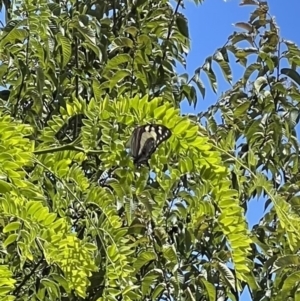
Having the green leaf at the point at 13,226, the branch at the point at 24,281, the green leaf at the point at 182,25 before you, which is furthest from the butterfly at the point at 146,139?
the green leaf at the point at 182,25

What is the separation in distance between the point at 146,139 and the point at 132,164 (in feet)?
0.27

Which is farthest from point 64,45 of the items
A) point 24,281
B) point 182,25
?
point 24,281

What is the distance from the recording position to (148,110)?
2.52ft

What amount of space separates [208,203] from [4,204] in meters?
0.30

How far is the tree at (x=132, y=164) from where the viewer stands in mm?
797

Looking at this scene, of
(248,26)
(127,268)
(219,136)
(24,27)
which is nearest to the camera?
(127,268)

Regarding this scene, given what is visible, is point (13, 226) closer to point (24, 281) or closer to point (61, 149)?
point (61, 149)

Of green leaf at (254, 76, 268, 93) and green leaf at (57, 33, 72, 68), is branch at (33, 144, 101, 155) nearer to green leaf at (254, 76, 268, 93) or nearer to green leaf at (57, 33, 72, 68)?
green leaf at (57, 33, 72, 68)

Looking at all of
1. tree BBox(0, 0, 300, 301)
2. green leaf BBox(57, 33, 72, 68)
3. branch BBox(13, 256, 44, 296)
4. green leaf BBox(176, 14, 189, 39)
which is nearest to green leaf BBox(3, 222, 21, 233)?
tree BBox(0, 0, 300, 301)

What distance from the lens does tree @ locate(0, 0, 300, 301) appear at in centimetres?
80

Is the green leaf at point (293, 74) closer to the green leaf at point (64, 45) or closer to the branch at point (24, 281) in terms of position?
the green leaf at point (64, 45)

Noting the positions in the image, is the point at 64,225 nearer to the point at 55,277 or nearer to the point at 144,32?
the point at 55,277

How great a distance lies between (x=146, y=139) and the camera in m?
0.77

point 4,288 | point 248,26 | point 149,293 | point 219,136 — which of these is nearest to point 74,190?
point 4,288
